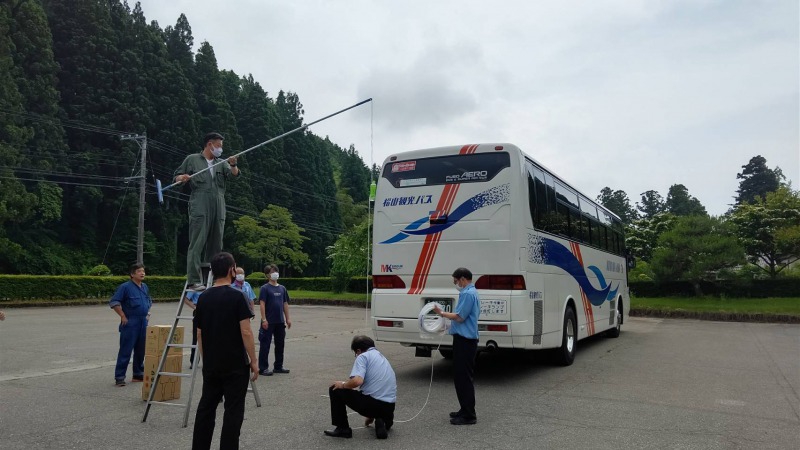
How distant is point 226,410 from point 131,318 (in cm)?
482

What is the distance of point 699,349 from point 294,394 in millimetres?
10813

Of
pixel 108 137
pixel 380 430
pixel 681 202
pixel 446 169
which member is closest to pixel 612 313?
pixel 446 169

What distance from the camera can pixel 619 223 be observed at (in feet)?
58.4

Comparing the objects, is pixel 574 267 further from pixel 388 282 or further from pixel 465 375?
pixel 465 375

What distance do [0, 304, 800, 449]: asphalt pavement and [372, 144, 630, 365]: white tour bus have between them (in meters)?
0.94

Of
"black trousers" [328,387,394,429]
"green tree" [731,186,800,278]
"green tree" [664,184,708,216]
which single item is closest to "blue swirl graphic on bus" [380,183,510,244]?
"black trousers" [328,387,394,429]

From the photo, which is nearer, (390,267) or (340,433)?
(340,433)

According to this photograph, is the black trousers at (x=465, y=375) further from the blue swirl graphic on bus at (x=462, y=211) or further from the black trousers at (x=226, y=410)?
the blue swirl graphic on bus at (x=462, y=211)

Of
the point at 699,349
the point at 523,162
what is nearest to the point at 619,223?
the point at 699,349

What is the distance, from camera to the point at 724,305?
28.5m

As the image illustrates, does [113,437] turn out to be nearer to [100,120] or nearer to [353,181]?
[100,120]

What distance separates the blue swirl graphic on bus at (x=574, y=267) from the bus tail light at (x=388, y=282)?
7.74ft

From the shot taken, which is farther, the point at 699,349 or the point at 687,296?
the point at 687,296

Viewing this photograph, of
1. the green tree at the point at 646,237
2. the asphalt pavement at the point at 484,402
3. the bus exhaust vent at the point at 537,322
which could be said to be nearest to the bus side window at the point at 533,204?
the bus exhaust vent at the point at 537,322
